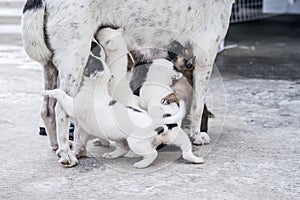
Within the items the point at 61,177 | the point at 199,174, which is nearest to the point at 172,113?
the point at 199,174

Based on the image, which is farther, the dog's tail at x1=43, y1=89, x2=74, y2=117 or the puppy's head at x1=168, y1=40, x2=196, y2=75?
the puppy's head at x1=168, y1=40, x2=196, y2=75

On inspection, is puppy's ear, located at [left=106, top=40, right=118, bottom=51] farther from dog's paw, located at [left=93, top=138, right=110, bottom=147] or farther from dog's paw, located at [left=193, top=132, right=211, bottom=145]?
dog's paw, located at [left=193, top=132, right=211, bottom=145]

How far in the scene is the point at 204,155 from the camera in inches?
155

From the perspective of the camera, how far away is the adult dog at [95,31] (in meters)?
3.71

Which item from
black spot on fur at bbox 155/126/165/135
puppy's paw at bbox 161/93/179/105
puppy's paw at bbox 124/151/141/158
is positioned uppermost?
puppy's paw at bbox 161/93/179/105

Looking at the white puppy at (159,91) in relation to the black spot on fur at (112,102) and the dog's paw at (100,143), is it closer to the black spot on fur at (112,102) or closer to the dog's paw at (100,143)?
the black spot on fur at (112,102)

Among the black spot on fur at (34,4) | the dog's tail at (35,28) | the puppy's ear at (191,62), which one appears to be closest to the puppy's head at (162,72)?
the puppy's ear at (191,62)

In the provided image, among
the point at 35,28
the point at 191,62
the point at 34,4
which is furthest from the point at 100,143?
the point at 34,4

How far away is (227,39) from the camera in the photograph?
934 centimetres

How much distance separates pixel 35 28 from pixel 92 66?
391mm

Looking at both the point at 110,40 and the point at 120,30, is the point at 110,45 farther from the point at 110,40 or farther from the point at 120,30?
the point at 120,30

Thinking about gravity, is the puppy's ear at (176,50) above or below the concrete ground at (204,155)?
above

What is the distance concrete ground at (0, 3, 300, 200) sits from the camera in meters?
3.29

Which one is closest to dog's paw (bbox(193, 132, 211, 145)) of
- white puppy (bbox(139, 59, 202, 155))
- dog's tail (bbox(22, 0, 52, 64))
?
white puppy (bbox(139, 59, 202, 155))
